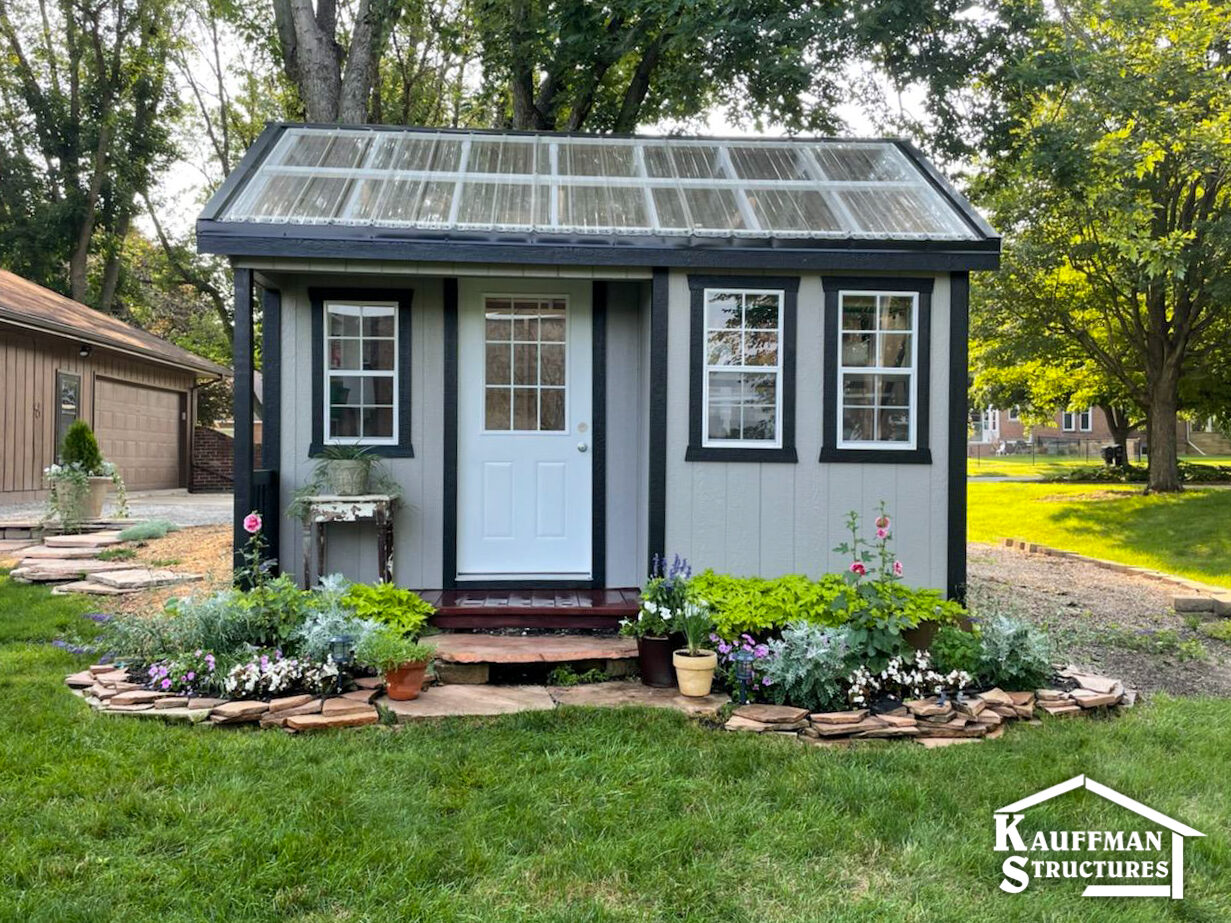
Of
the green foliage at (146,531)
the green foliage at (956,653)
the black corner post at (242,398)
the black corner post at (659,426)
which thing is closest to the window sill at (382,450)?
the black corner post at (242,398)

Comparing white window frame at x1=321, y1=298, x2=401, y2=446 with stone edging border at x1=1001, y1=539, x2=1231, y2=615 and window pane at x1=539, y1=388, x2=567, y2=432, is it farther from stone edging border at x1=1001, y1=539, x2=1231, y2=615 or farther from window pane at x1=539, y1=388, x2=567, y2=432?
stone edging border at x1=1001, y1=539, x2=1231, y2=615

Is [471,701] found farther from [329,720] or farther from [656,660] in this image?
[656,660]

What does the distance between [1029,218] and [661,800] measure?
13051mm

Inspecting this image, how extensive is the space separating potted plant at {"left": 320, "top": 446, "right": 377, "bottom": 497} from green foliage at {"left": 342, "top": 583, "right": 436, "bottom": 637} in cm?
82

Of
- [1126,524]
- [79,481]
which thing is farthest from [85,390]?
[1126,524]

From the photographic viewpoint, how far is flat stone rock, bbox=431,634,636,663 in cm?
452

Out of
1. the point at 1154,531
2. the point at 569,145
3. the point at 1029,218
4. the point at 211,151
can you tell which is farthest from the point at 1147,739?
the point at 211,151

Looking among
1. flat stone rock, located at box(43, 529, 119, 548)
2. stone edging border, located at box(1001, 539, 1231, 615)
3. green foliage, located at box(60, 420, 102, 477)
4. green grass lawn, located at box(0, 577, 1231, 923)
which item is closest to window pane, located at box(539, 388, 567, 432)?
green grass lawn, located at box(0, 577, 1231, 923)

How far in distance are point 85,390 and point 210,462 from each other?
16.9 ft

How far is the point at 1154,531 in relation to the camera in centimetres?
1148

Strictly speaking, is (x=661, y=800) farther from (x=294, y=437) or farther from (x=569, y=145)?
(x=569, y=145)

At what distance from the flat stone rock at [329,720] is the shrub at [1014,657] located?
3028mm

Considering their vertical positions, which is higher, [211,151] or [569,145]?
[211,151]

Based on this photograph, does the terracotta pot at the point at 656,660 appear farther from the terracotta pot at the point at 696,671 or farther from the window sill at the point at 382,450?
the window sill at the point at 382,450
